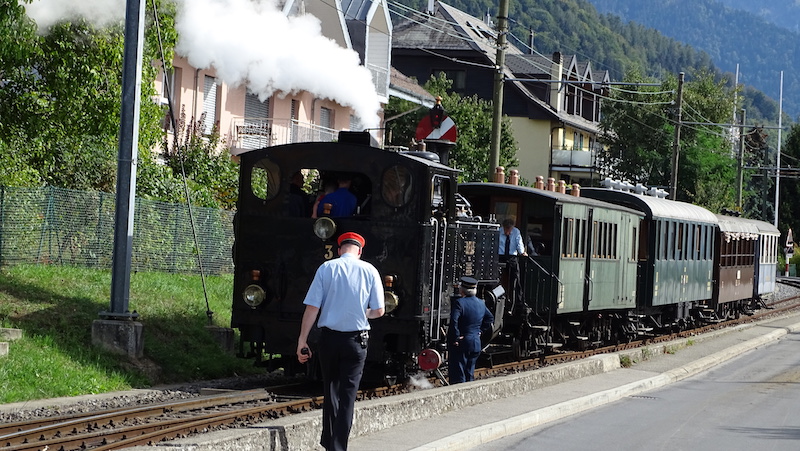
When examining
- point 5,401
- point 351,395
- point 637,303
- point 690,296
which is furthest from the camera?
point 690,296

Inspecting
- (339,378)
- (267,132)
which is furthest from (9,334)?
(267,132)

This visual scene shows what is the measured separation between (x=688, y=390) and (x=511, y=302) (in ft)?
9.85

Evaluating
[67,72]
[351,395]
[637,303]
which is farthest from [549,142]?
[351,395]

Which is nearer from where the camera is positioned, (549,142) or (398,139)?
(398,139)

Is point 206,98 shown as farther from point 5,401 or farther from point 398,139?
point 5,401

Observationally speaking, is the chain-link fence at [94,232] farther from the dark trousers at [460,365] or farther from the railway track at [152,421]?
the railway track at [152,421]

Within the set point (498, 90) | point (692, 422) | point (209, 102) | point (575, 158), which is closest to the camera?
point (692, 422)

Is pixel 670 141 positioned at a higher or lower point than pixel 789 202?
higher

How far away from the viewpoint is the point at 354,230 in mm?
13734

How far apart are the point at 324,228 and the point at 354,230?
35 centimetres

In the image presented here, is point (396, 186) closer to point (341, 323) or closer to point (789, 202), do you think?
point (341, 323)

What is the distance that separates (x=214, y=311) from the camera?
19.2 m

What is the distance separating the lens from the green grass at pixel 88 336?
13.4 meters

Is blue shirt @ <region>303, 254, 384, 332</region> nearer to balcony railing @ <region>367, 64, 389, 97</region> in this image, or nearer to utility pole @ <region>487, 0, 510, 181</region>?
utility pole @ <region>487, 0, 510, 181</region>
